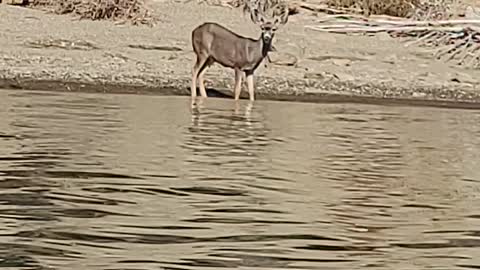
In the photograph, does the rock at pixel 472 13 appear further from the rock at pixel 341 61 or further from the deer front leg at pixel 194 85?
the deer front leg at pixel 194 85

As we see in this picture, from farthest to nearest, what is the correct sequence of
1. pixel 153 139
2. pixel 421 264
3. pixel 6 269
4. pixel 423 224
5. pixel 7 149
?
pixel 153 139
pixel 7 149
pixel 423 224
pixel 421 264
pixel 6 269

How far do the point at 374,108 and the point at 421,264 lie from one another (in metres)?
10.0

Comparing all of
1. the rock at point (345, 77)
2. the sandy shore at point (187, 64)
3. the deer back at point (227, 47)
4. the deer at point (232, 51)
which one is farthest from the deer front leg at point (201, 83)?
the rock at point (345, 77)

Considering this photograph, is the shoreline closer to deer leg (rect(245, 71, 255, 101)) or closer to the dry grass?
deer leg (rect(245, 71, 255, 101))

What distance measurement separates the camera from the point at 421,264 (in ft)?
22.6

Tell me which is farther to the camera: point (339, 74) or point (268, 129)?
point (339, 74)

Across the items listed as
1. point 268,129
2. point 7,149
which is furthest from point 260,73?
point 7,149

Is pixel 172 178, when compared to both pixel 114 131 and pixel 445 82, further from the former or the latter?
pixel 445 82

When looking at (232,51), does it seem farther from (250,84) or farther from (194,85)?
(194,85)

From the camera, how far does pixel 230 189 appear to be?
938 cm

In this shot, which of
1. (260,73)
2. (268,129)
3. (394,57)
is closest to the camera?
(268,129)

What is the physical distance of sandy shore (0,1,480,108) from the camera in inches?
713

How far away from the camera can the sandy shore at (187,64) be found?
1811cm

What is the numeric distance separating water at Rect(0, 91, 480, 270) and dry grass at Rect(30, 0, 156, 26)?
27.3ft
